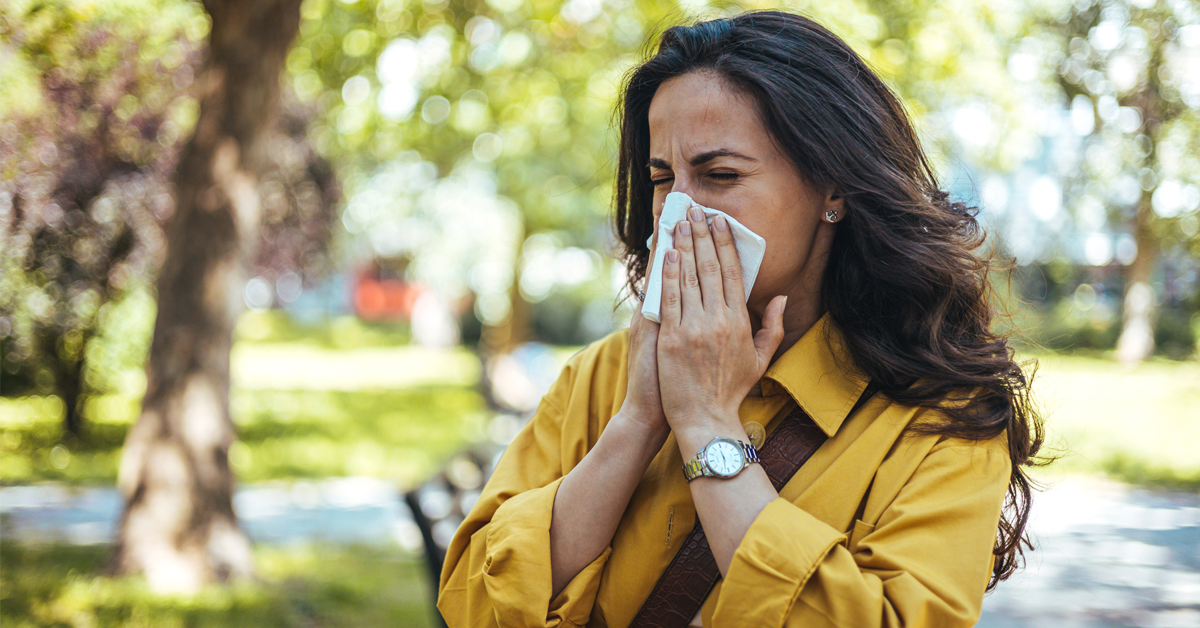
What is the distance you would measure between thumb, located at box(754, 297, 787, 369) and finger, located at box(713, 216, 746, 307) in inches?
3.8

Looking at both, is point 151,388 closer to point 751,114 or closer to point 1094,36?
point 751,114

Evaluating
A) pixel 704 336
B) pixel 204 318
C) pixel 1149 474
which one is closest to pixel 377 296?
pixel 1149 474

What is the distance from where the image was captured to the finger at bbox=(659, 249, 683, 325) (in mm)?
1627

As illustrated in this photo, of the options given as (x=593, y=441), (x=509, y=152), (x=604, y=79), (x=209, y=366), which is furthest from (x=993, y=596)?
(x=509, y=152)

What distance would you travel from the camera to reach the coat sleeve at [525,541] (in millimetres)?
1602

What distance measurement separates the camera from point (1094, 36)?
6.92 meters

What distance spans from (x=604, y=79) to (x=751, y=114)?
22.8ft

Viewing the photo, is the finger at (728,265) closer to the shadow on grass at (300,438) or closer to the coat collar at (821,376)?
the coat collar at (821,376)

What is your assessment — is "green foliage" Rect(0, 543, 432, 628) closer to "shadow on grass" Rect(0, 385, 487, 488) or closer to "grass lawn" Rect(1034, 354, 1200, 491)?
"shadow on grass" Rect(0, 385, 487, 488)

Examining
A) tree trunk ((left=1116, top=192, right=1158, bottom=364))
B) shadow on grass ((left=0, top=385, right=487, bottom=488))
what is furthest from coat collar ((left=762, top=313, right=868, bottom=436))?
tree trunk ((left=1116, top=192, right=1158, bottom=364))

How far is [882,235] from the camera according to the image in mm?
1730

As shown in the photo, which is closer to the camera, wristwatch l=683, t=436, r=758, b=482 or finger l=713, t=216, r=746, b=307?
wristwatch l=683, t=436, r=758, b=482

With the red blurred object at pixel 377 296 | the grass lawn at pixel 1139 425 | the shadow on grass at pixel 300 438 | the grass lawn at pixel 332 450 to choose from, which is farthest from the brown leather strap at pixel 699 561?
the red blurred object at pixel 377 296

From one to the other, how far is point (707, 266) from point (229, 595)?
4.19 m
